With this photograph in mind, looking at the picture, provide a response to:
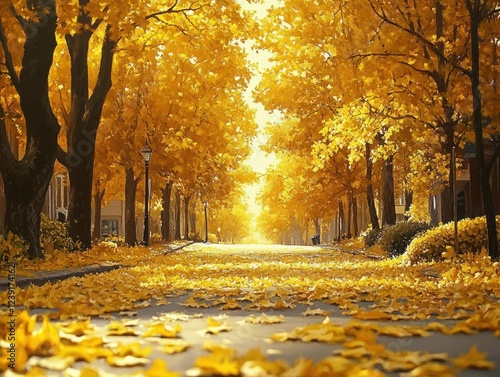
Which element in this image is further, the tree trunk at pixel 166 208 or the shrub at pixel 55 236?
the tree trunk at pixel 166 208

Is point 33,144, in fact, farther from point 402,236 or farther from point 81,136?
point 402,236

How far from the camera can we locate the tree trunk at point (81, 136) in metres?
22.9

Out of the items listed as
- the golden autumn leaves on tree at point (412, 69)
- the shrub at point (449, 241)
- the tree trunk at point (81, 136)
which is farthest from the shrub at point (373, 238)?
the shrub at point (449, 241)

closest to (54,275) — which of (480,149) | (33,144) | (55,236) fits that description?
(33,144)

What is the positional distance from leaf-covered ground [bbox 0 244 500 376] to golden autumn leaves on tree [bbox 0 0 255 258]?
17.9 feet

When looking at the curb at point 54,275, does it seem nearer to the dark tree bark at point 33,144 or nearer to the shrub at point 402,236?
the dark tree bark at point 33,144

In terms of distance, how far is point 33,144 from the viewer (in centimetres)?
1777

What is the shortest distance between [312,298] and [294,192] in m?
45.6

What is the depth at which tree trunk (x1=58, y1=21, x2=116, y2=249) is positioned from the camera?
903 inches

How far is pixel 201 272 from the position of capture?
55.9 feet

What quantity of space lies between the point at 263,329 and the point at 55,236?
605 inches

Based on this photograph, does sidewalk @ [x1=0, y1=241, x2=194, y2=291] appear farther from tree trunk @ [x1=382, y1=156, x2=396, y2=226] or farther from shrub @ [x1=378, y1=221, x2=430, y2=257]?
tree trunk @ [x1=382, y1=156, x2=396, y2=226]

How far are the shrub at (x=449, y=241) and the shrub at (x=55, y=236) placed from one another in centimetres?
901

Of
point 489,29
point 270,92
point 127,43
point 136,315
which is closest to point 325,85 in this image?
point 270,92
